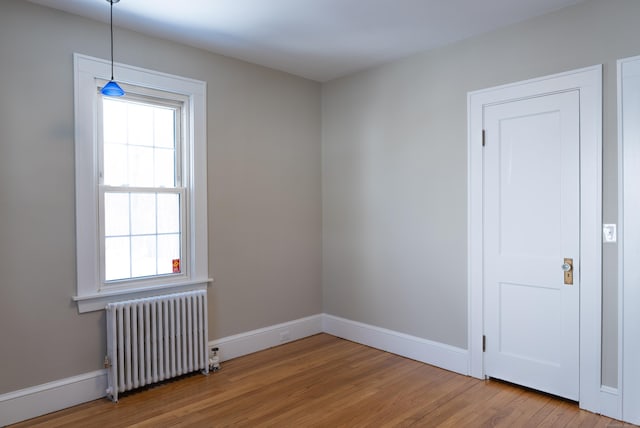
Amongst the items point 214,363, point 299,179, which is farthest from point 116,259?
point 299,179

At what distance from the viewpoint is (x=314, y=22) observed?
3.29 m

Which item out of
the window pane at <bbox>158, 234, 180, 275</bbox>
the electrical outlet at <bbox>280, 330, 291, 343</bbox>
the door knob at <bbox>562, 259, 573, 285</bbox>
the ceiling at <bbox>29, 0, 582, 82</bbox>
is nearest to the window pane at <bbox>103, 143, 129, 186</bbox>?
the window pane at <bbox>158, 234, 180, 275</bbox>

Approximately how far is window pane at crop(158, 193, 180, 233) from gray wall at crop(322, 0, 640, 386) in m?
1.73

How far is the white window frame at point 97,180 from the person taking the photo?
313 centimetres

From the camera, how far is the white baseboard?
110 inches

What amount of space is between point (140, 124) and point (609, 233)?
3.57 metres

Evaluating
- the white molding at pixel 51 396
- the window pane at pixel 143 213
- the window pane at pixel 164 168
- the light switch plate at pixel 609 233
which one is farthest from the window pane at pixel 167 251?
the light switch plate at pixel 609 233

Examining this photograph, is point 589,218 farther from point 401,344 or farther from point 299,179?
point 299,179

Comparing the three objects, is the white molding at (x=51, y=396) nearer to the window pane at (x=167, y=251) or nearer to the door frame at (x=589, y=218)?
the window pane at (x=167, y=251)

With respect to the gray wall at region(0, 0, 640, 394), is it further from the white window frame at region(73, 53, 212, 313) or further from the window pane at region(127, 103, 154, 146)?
the window pane at region(127, 103, 154, 146)

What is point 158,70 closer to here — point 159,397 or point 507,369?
point 159,397


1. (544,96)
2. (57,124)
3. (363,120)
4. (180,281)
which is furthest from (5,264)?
(544,96)

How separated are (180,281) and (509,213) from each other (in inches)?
109

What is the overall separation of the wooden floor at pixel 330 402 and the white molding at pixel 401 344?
10 cm
